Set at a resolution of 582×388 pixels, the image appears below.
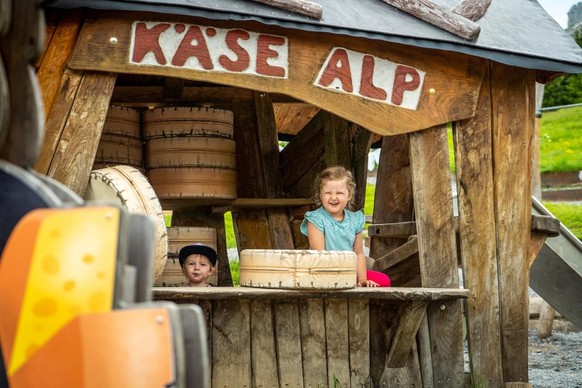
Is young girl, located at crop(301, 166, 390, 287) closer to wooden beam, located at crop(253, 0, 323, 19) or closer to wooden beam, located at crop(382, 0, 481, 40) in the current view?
wooden beam, located at crop(382, 0, 481, 40)

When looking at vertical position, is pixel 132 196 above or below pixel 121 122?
below

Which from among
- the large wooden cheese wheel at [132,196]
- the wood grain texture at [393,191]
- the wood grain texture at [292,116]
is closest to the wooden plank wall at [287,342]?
the large wooden cheese wheel at [132,196]

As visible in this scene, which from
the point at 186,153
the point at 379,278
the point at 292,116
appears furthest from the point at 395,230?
the point at 292,116

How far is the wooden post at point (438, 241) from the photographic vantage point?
6.98m

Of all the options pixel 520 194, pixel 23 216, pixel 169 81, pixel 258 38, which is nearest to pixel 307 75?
pixel 258 38

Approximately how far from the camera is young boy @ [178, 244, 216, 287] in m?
7.48

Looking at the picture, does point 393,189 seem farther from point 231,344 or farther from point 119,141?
point 231,344

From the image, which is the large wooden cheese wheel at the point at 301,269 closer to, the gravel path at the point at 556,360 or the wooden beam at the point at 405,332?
the wooden beam at the point at 405,332

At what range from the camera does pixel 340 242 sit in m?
7.30

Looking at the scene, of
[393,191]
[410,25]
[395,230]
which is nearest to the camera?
[410,25]

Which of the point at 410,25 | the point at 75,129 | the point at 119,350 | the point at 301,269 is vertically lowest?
the point at 119,350

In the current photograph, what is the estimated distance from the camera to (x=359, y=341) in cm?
679

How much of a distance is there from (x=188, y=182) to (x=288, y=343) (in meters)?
1.94

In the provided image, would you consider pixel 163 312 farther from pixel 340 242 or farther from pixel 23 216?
pixel 340 242
